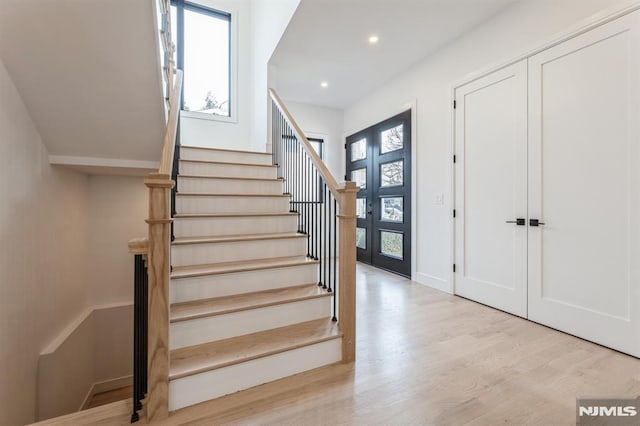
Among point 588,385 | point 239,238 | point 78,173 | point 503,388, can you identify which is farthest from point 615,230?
point 78,173

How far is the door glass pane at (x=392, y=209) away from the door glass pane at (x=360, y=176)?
0.57m

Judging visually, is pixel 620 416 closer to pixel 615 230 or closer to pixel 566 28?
pixel 615 230

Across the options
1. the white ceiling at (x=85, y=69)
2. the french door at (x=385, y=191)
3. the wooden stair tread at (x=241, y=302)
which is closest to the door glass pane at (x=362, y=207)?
the french door at (x=385, y=191)

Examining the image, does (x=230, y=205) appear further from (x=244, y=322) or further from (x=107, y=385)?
(x=107, y=385)

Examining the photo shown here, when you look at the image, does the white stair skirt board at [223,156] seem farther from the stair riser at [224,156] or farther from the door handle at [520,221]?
the door handle at [520,221]

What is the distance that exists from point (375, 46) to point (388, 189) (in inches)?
77.2

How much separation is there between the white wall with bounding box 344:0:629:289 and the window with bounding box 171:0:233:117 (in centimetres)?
278

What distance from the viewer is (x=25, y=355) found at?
2.24 m

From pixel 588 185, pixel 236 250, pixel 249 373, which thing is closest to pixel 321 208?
pixel 236 250

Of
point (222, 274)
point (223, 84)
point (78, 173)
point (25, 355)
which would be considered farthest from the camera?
point (223, 84)

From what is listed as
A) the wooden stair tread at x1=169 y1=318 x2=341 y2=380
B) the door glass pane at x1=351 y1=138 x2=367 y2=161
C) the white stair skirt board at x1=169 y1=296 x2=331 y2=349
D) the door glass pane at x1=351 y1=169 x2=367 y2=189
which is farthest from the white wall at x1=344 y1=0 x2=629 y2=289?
the wooden stair tread at x1=169 y1=318 x2=341 y2=380

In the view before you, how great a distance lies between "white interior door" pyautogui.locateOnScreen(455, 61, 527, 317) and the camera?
2701 mm

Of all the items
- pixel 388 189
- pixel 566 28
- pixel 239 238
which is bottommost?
pixel 239 238

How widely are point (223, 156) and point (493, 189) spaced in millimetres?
3067
